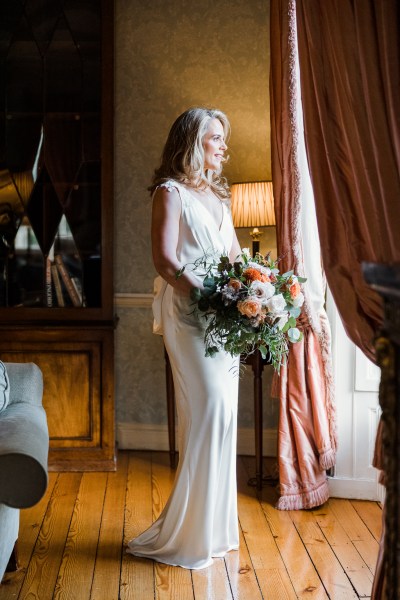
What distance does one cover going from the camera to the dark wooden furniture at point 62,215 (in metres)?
4.19

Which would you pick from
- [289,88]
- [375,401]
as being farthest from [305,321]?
[289,88]

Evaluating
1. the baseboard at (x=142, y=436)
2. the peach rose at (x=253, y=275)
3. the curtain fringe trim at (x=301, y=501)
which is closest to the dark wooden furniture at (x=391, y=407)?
the peach rose at (x=253, y=275)

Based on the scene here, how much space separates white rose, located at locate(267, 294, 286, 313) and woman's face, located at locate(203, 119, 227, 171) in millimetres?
642

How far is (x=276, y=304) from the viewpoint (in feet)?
9.17

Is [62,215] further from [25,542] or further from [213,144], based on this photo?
[25,542]

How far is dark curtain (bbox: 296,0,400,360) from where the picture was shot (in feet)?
7.14

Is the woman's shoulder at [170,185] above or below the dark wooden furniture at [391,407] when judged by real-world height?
above

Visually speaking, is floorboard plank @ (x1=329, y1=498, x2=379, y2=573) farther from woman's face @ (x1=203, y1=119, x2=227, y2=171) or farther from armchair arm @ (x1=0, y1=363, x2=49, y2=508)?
woman's face @ (x1=203, y1=119, x2=227, y2=171)

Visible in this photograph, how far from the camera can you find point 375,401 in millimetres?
3734

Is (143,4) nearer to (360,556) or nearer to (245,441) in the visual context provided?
(245,441)

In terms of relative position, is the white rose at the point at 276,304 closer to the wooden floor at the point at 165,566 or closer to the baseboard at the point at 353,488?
the wooden floor at the point at 165,566

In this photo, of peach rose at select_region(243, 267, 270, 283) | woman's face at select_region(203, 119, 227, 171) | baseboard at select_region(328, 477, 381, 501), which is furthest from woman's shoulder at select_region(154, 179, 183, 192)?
baseboard at select_region(328, 477, 381, 501)

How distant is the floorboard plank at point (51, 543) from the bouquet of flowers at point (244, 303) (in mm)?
1011

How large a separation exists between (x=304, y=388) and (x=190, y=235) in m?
1.10
